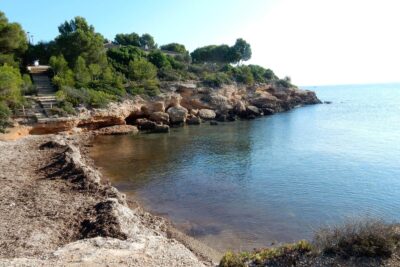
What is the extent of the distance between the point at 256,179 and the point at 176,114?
28.0 metres

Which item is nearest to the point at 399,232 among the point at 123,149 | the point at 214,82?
the point at 123,149

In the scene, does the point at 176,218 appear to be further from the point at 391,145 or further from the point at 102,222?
the point at 391,145

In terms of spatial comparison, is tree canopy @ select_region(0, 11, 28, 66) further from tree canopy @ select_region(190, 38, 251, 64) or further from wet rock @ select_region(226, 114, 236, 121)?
tree canopy @ select_region(190, 38, 251, 64)

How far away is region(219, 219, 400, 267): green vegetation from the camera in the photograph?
828 centimetres

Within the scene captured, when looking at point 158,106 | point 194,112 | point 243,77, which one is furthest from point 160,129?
point 243,77

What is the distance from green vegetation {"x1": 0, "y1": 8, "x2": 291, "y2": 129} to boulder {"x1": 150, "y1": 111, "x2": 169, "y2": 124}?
3.34 metres

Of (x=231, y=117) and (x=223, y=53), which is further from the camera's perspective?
(x=223, y=53)

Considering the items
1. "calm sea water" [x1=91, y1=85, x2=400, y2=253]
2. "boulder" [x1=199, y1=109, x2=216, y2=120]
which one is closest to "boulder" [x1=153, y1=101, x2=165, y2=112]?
"boulder" [x1=199, y1=109, x2=216, y2=120]

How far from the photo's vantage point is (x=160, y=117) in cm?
4566

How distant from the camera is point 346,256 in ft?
27.2

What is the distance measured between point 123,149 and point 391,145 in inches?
997

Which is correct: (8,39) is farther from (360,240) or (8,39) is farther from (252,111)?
(360,240)

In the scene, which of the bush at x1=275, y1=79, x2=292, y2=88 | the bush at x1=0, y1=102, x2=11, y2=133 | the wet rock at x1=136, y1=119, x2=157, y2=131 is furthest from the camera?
the bush at x1=275, y1=79, x2=292, y2=88

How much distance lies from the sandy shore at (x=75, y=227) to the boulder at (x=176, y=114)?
94.3 ft
